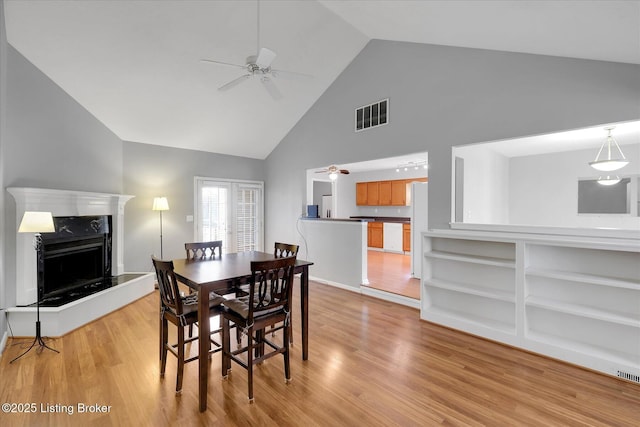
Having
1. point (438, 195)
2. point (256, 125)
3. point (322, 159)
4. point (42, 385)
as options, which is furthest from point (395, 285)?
point (42, 385)

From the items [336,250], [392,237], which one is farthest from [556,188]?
[392,237]

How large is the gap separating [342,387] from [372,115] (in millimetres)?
3835

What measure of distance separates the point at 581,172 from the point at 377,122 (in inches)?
135

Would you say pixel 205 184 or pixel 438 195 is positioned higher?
pixel 205 184

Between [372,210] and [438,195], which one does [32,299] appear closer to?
[438,195]

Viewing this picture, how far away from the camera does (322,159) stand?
5.49 m

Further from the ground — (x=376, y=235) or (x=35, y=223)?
(x=35, y=223)

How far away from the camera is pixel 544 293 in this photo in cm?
310

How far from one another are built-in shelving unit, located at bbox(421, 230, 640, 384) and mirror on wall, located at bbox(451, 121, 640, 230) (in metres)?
0.68

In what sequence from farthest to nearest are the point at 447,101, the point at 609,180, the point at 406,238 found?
the point at 406,238 → the point at 609,180 → the point at 447,101

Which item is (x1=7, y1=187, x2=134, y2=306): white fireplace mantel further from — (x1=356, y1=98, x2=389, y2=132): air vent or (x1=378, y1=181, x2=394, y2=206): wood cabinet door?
(x1=378, y1=181, x2=394, y2=206): wood cabinet door

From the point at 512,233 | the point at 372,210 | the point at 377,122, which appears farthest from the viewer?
the point at 372,210

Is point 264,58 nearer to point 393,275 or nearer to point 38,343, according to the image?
point 38,343

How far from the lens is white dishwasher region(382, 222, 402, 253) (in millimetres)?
8102
